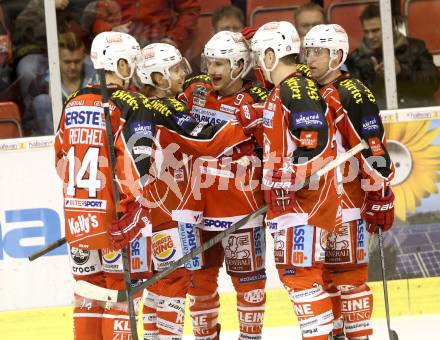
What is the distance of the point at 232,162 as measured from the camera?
596cm

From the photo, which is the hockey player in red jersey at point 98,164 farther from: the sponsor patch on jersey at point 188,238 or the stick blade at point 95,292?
the sponsor patch on jersey at point 188,238

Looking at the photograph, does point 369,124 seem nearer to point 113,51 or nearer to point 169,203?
point 169,203

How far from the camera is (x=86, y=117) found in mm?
5402

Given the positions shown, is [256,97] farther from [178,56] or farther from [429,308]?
[429,308]

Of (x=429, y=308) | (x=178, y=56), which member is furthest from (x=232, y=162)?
(x=429, y=308)

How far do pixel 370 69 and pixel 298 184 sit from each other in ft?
7.69

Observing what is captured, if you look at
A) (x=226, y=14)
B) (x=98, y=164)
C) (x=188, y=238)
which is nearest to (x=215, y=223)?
(x=188, y=238)

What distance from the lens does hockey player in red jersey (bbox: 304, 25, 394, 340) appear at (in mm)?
5844

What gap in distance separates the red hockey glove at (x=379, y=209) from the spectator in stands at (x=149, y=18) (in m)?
2.16

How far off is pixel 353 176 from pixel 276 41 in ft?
2.91

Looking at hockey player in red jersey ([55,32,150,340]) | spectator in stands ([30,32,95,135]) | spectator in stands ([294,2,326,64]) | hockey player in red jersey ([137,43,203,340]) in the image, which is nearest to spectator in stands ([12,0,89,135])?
spectator in stands ([30,32,95,135])

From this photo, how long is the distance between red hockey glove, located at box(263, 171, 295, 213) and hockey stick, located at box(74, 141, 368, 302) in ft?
0.23

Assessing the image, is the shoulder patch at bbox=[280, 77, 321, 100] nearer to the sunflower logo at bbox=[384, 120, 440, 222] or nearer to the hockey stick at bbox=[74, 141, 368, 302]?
the hockey stick at bbox=[74, 141, 368, 302]

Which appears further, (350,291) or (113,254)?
(350,291)
